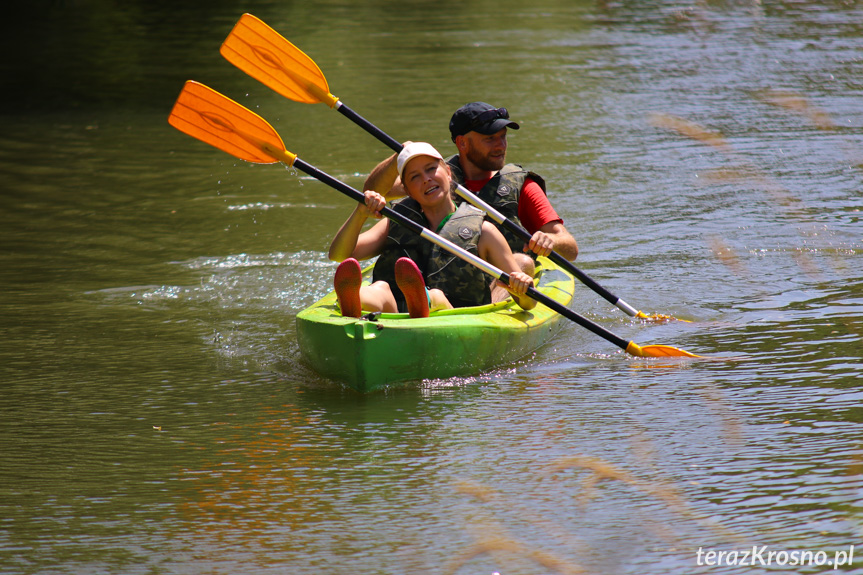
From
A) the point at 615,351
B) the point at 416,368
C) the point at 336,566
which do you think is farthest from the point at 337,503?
the point at 615,351

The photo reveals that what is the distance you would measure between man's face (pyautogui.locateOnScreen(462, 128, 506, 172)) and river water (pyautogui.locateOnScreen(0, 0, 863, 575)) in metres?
1.04

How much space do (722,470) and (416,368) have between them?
58.5 inches

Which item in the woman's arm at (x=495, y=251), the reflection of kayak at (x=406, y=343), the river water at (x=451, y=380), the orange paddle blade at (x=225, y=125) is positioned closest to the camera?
the river water at (x=451, y=380)

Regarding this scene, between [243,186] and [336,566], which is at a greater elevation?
[243,186]

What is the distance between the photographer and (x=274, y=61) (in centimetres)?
581

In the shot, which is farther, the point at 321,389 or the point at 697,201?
the point at 697,201

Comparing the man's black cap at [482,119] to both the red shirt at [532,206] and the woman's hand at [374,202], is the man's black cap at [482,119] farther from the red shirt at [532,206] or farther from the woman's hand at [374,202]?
the woman's hand at [374,202]

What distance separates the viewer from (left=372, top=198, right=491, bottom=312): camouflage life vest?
508cm

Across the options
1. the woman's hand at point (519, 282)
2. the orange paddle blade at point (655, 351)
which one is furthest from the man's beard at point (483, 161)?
the orange paddle blade at point (655, 351)

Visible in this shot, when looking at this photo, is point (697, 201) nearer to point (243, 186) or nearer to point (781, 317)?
point (781, 317)

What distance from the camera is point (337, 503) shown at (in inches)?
143

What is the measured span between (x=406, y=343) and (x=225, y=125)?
163cm

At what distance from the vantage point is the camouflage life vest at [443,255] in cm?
508

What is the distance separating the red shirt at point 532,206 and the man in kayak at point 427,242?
50 centimetres
